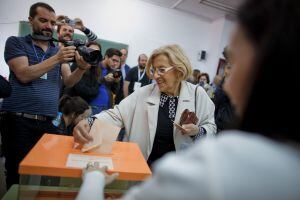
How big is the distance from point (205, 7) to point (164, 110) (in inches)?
190

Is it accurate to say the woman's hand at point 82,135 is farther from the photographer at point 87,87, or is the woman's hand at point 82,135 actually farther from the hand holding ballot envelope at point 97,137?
the photographer at point 87,87

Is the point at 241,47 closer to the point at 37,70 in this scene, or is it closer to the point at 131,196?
the point at 131,196

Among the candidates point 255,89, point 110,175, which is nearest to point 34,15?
point 110,175

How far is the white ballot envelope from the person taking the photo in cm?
108

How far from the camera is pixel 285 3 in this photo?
383 mm

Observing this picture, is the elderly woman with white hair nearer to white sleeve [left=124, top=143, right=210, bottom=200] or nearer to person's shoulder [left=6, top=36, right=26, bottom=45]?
person's shoulder [left=6, top=36, right=26, bottom=45]

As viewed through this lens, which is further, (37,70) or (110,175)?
(37,70)

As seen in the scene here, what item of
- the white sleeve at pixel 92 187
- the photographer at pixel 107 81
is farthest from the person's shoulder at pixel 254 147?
the photographer at pixel 107 81

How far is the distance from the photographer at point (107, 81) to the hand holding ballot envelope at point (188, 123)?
1.51 meters

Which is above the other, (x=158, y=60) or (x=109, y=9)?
(x=109, y=9)

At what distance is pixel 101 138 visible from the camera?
3.59 ft

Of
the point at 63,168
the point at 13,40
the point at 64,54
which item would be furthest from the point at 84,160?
the point at 13,40

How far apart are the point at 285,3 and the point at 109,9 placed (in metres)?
5.93

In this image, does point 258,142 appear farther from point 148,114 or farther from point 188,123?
point 148,114
